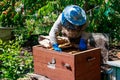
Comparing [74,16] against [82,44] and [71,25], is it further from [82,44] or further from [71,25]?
[82,44]

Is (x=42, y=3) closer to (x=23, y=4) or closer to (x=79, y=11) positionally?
(x=23, y=4)

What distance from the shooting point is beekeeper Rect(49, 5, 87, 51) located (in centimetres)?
360

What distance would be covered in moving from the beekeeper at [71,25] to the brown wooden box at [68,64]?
0.15 metres

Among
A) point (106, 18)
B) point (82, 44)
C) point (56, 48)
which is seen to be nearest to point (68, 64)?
point (56, 48)

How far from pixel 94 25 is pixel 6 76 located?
5.41 feet

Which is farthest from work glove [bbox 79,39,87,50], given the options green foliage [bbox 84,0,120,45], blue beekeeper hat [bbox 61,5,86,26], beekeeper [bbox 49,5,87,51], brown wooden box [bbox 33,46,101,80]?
green foliage [bbox 84,0,120,45]

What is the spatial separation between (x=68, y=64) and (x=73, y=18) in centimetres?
54

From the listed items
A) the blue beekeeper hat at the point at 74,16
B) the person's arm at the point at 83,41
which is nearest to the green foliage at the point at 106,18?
the person's arm at the point at 83,41

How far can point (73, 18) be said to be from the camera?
11.8 ft

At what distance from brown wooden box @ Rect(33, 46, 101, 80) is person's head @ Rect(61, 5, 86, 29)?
330 millimetres

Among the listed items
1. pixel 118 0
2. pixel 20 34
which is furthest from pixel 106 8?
pixel 20 34

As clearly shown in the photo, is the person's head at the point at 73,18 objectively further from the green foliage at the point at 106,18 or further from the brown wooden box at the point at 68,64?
the green foliage at the point at 106,18

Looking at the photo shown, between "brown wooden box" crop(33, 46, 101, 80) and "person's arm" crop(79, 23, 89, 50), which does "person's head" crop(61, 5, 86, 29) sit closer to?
"person's arm" crop(79, 23, 89, 50)

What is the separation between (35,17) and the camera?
17.9 ft
